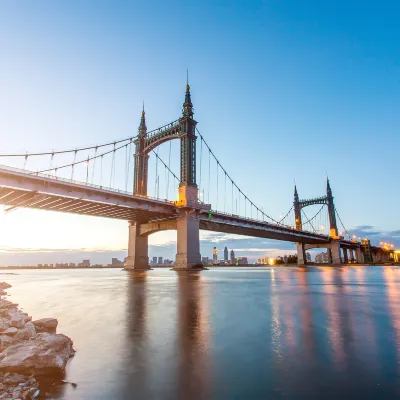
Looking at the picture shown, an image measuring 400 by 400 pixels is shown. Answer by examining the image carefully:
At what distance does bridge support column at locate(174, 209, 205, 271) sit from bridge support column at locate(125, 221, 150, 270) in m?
14.1

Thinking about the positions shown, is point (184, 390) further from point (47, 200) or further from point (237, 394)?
point (47, 200)

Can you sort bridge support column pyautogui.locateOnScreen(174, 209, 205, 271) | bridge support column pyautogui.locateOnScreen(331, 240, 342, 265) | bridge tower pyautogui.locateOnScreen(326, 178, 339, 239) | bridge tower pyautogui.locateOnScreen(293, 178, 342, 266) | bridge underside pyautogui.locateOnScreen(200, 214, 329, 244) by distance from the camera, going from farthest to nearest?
bridge tower pyautogui.locateOnScreen(326, 178, 339, 239), bridge tower pyautogui.locateOnScreen(293, 178, 342, 266), bridge support column pyautogui.locateOnScreen(331, 240, 342, 265), bridge underside pyautogui.locateOnScreen(200, 214, 329, 244), bridge support column pyautogui.locateOnScreen(174, 209, 205, 271)

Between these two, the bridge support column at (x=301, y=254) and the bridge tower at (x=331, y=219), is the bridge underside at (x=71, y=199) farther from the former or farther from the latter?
the bridge tower at (x=331, y=219)

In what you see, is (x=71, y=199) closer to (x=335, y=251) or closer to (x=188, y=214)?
(x=188, y=214)

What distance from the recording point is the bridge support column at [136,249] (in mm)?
62656

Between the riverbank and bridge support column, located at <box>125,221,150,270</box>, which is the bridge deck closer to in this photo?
bridge support column, located at <box>125,221,150,270</box>

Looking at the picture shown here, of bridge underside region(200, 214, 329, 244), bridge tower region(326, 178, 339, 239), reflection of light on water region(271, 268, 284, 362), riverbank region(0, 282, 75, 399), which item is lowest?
reflection of light on water region(271, 268, 284, 362)

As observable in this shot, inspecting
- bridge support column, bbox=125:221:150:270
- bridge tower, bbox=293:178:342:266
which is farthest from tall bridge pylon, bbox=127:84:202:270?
bridge tower, bbox=293:178:342:266

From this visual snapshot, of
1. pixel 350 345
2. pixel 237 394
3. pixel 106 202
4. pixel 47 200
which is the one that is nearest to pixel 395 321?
pixel 350 345

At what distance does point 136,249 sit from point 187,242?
17.0 m

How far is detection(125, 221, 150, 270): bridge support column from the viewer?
62.7m

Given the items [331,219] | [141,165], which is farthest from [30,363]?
[331,219]

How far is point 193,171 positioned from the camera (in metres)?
56.3

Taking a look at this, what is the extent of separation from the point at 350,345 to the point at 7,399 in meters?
5.71
